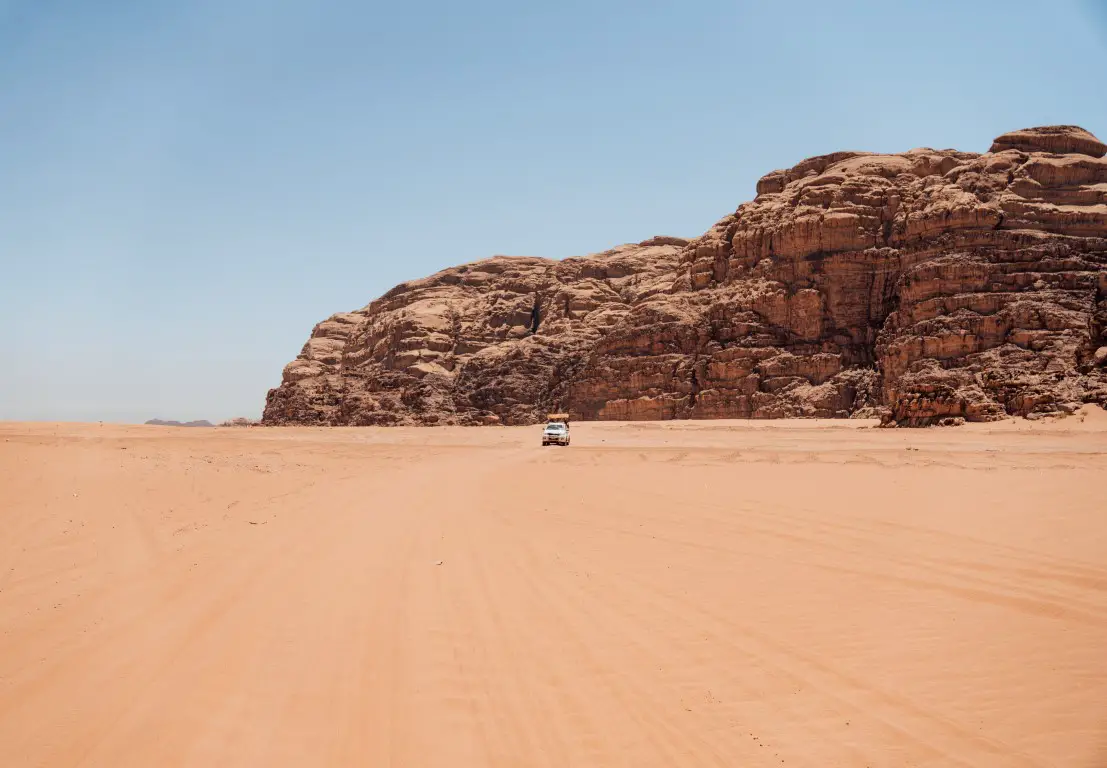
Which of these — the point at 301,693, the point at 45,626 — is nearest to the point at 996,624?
the point at 301,693

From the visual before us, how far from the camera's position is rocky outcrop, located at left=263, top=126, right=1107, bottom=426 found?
42812 mm

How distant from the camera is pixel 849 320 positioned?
198ft

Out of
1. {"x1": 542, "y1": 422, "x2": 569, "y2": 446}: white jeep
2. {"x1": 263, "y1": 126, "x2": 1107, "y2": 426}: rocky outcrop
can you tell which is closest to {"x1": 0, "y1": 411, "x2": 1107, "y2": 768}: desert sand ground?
{"x1": 542, "y1": 422, "x2": 569, "y2": 446}: white jeep

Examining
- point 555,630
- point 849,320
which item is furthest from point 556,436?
point 849,320

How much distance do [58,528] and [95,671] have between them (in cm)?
480

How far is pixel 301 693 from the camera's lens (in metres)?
4.92

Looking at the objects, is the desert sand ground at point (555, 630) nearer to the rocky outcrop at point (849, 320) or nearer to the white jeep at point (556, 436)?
the white jeep at point (556, 436)

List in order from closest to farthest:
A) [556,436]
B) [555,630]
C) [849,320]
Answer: [555,630]
[556,436]
[849,320]

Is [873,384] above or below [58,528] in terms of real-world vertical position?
above

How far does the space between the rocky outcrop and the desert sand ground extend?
1168 inches

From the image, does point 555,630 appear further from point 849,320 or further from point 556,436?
point 849,320

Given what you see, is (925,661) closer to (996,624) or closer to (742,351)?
(996,624)

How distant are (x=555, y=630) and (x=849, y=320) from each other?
59829mm

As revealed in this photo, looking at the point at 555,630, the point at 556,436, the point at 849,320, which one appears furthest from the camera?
the point at 849,320
